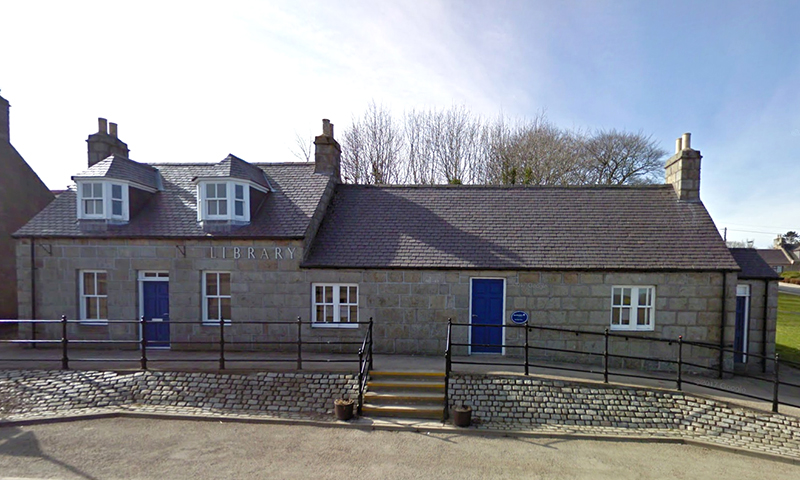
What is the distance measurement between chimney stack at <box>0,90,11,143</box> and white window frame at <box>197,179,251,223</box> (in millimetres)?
10174

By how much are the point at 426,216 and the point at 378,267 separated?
110 inches

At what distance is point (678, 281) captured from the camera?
32.9 feet

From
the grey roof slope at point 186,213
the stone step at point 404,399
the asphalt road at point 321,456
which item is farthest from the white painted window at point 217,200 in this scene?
the stone step at point 404,399

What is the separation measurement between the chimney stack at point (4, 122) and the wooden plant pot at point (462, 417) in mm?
19402

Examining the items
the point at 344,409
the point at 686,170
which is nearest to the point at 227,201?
the point at 344,409

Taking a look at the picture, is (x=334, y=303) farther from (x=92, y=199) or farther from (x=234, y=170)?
(x=92, y=199)

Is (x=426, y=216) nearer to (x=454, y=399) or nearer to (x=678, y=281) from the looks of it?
(x=454, y=399)

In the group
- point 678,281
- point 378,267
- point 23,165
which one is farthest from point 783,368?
point 23,165

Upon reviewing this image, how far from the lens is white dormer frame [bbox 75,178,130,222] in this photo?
11.0m

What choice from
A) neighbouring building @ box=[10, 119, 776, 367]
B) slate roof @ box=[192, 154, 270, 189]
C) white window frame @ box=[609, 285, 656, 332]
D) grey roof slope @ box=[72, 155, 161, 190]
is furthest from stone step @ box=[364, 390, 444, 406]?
grey roof slope @ box=[72, 155, 161, 190]

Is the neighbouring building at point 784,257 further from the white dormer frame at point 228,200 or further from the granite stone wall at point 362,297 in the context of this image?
the white dormer frame at point 228,200

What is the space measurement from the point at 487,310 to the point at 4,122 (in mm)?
19623

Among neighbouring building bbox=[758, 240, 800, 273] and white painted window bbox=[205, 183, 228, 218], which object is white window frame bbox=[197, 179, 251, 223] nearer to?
white painted window bbox=[205, 183, 228, 218]

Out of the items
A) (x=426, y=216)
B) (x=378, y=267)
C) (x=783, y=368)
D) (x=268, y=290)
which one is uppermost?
(x=426, y=216)
